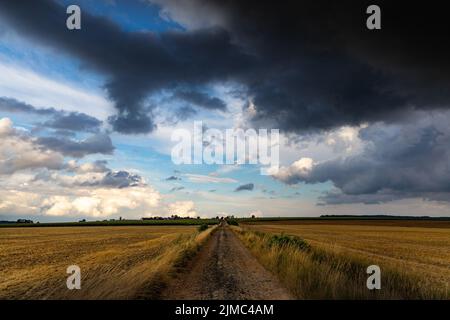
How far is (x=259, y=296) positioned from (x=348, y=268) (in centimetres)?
650

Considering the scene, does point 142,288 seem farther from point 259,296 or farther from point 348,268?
point 348,268

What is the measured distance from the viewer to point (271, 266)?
18.1 m

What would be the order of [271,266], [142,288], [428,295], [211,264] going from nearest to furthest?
1. [428,295]
2. [142,288]
3. [271,266]
4. [211,264]

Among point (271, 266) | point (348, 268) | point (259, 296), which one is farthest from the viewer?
point (271, 266)
